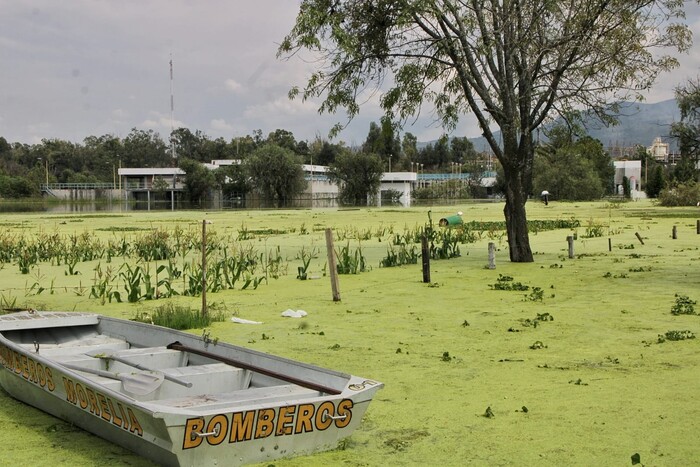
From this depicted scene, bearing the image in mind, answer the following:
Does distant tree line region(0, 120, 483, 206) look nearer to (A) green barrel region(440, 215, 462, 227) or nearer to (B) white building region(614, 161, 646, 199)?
(B) white building region(614, 161, 646, 199)

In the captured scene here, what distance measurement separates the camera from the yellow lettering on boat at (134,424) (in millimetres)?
4504

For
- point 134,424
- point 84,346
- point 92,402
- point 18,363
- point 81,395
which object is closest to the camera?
point 134,424

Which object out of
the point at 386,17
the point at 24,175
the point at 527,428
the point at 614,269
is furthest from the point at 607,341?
the point at 24,175

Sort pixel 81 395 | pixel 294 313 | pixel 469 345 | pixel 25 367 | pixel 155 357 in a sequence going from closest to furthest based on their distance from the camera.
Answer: pixel 81 395, pixel 25 367, pixel 155 357, pixel 469 345, pixel 294 313

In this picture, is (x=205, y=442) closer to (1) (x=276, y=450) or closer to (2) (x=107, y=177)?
(1) (x=276, y=450)

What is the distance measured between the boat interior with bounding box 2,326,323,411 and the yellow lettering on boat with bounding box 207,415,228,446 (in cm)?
39

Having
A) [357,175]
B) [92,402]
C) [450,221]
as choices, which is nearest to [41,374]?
[92,402]

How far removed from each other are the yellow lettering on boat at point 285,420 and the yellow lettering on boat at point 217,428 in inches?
12.6

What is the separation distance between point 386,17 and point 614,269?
6353 mm

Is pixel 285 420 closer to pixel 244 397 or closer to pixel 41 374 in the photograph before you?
pixel 244 397

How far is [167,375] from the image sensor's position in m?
5.66

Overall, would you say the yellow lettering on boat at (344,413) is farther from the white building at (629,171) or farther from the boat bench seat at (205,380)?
the white building at (629,171)

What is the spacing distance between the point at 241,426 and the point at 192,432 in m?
0.27

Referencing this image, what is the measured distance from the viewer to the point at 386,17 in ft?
51.5
